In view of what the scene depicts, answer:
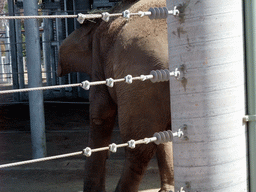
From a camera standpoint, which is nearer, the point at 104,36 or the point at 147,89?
the point at 147,89

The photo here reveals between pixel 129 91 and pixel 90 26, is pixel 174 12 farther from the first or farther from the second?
pixel 90 26

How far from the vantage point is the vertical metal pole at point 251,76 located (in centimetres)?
199

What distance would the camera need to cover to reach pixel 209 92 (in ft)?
6.33

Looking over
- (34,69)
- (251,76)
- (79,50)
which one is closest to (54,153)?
(34,69)

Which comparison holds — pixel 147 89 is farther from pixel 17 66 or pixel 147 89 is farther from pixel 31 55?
pixel 17 66

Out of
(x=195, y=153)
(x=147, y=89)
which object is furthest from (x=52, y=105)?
(x=195, y=153)

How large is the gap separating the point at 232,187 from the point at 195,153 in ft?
0.72

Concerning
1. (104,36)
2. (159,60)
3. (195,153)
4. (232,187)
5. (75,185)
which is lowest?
(75,185)

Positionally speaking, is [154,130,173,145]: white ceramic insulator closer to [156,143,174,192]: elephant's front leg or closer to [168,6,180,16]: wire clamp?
[168,6,180,16]: wire clamp

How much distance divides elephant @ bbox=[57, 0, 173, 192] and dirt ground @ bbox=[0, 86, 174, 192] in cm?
63

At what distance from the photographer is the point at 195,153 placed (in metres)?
1.96

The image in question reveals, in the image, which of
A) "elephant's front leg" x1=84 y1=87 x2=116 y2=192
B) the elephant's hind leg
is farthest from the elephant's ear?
the elephant's hind leg

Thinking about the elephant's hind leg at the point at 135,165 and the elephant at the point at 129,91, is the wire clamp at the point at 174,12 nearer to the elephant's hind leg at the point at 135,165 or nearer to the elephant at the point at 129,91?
the elephant at the point at 129,91

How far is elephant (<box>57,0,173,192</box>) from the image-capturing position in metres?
3.04
